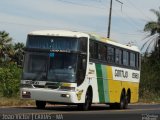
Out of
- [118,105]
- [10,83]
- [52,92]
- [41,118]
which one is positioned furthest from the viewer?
[10,83]

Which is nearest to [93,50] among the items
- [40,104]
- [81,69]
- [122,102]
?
[81,69]

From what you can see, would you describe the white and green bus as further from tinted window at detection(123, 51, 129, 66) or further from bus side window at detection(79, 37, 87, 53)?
tinted window at detection(123, 51, 129, 66)

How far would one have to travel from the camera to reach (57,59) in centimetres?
2466

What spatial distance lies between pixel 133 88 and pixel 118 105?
2574mm

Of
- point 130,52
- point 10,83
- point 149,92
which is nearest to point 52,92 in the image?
point 130,52

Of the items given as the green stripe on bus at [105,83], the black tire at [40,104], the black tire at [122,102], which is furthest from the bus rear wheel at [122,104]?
the black tire at [40,104]

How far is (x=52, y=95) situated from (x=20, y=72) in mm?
13217

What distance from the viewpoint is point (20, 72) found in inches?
1470

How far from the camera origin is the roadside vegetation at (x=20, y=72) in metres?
35.8

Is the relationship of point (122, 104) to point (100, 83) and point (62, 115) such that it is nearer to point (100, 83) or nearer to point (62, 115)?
point (100, 83)

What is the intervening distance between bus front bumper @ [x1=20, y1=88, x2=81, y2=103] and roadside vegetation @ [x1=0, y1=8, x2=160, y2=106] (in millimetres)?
3346

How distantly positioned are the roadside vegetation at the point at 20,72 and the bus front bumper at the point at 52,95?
3.35m

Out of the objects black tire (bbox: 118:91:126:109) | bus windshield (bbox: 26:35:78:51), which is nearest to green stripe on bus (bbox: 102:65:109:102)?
black tire (bbox: 118:91:126:109)

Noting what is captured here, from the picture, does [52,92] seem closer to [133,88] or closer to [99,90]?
[99,90]
